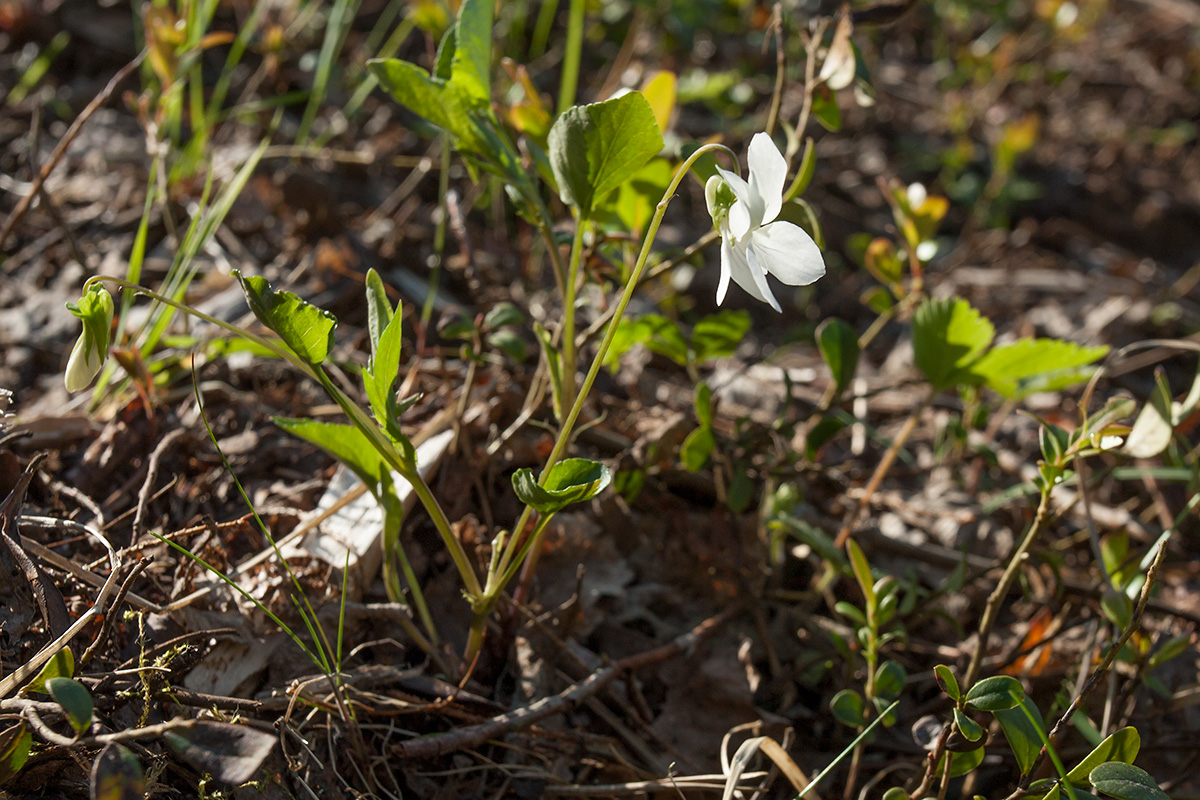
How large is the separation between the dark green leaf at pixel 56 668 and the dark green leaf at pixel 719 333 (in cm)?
105

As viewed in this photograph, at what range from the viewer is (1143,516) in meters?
1.95

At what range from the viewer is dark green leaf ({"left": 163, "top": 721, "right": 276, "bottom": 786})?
2.76ft

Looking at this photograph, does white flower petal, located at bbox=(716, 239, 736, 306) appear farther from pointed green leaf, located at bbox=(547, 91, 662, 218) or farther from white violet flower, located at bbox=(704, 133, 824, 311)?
pointed green leaf, located at bbox=(547, 91, 662, 218)

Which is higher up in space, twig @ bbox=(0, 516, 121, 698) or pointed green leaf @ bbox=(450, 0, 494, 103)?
pointed green leaf @ bbox=(450, 0, 494, 103)

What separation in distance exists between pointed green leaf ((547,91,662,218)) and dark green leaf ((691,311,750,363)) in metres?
0.43

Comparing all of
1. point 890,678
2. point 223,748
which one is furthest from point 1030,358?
point 223,748

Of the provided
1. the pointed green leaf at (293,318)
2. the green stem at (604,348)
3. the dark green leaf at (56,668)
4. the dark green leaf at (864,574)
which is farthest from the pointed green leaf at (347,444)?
the dark green leaf at (864,574)

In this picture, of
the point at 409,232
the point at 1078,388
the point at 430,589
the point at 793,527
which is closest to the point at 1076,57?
the point at 1078,388

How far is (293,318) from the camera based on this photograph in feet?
3.23

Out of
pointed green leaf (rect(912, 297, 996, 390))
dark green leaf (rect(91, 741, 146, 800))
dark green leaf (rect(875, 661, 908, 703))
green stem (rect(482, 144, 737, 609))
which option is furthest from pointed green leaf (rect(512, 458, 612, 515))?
pointed green leaf (rect(912, 297, 996, 390))

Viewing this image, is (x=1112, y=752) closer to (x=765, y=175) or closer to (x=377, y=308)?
(x=765, y=175)

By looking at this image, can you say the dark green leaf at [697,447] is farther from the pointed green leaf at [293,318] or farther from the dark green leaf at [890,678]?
the pointed green leaf at [293,318]

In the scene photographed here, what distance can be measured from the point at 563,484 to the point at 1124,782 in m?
0.73

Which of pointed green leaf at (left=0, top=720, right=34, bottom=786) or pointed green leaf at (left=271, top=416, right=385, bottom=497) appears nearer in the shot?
pointed green leaf at (left=0, top=720, right=34, bottom=786)
